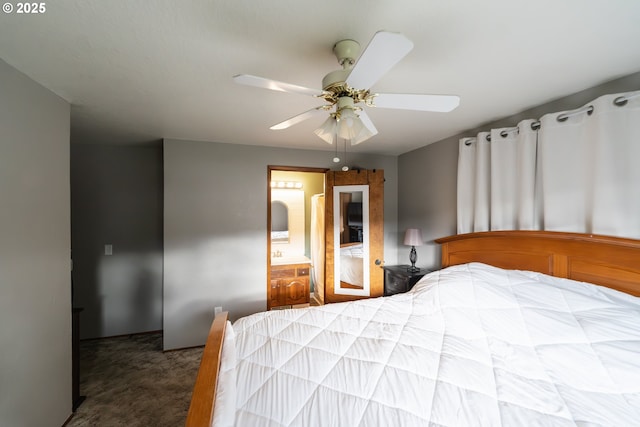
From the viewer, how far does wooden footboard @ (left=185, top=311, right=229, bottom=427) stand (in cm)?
84

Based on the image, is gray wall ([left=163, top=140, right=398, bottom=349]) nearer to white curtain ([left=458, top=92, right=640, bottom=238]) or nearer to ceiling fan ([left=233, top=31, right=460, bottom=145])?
ceiling fan ([left=233, top=31, right=460, bottom=145])

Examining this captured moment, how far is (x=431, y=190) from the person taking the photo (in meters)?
3.10

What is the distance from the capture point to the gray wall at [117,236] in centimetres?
316

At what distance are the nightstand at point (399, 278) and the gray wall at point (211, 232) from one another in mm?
1621

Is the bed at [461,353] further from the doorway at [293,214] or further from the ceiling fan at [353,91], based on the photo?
the doorway at [293,214]

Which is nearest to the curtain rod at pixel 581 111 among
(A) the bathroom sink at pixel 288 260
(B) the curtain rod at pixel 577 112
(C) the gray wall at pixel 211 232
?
(B) the curtain rod at pixel 577 112

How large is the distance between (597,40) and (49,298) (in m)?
3.61

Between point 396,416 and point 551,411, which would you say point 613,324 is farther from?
point 396,416

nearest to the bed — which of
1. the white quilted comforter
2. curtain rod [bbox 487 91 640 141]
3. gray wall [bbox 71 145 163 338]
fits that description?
the white quilted comforter

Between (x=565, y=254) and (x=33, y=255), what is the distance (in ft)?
11.7

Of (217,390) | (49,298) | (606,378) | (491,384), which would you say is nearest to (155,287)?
(49,298)

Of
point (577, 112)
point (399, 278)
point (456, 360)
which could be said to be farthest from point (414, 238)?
point (456, 360)

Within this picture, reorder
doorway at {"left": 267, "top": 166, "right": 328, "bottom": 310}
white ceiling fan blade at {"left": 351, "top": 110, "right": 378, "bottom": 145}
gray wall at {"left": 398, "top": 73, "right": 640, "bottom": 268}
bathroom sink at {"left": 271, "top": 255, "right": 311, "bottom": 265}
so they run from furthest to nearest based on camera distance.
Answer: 1. doorway at {"left": 267, "top": 166, "right": 328, "bottom": 310}
2. bathroom sink at {"left": 271, "top": 255, "right": 311, "bottom": 265}
3. gray wall at {"left": 398, "top": 73, "right": 640, "bottom": 268}
4. white ceiling fan blade at {"left": 351, "top": 110, "right": 378, "bottom": 145}

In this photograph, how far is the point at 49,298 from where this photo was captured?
66.2 inches
